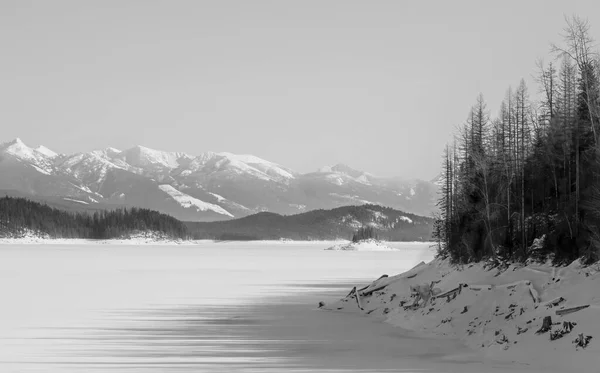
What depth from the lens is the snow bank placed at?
1817cm

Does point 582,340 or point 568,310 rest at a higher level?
point 568,310

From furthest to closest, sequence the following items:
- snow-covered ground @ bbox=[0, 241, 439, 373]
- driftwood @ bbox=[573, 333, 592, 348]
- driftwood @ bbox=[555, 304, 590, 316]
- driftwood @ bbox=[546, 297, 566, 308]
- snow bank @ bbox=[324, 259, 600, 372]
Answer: driftwood @ bbox=[546, 297, 566, 308]
driftwood @ bbox=[555, 304, 590, 316]
snow-covered ground @ bbox=[0, 241, 439, 373]
snow bank @ bbox=[324, 259, 600, 372]
driftwood @ bbox=[573, 333, 592, 348]

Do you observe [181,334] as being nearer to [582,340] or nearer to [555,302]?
[555,302]

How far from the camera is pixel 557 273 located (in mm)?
23547

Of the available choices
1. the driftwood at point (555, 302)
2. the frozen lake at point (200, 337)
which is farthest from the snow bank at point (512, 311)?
the frozen lake at point (200, 337)

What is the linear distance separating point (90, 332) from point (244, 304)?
40.7ft

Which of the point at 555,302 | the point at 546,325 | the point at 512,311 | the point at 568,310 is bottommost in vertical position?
the point at 546,325

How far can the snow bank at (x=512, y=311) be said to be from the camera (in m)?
18.2

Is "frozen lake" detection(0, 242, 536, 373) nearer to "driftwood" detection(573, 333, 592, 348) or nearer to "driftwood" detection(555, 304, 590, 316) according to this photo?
"driftwood" detection(573, 333, 592, 348)

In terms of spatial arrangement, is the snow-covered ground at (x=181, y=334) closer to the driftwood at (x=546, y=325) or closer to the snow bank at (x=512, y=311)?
the snow bank at (x=512, y=311)

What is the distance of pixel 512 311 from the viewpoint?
21859mm

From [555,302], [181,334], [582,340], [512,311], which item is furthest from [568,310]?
[181,334]

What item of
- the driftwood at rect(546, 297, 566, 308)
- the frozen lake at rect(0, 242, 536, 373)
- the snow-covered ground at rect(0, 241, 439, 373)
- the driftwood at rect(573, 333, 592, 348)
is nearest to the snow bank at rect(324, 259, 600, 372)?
the driftwood at rect(546, 297, 566, 308)

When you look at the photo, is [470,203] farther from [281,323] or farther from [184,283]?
[184,283]
